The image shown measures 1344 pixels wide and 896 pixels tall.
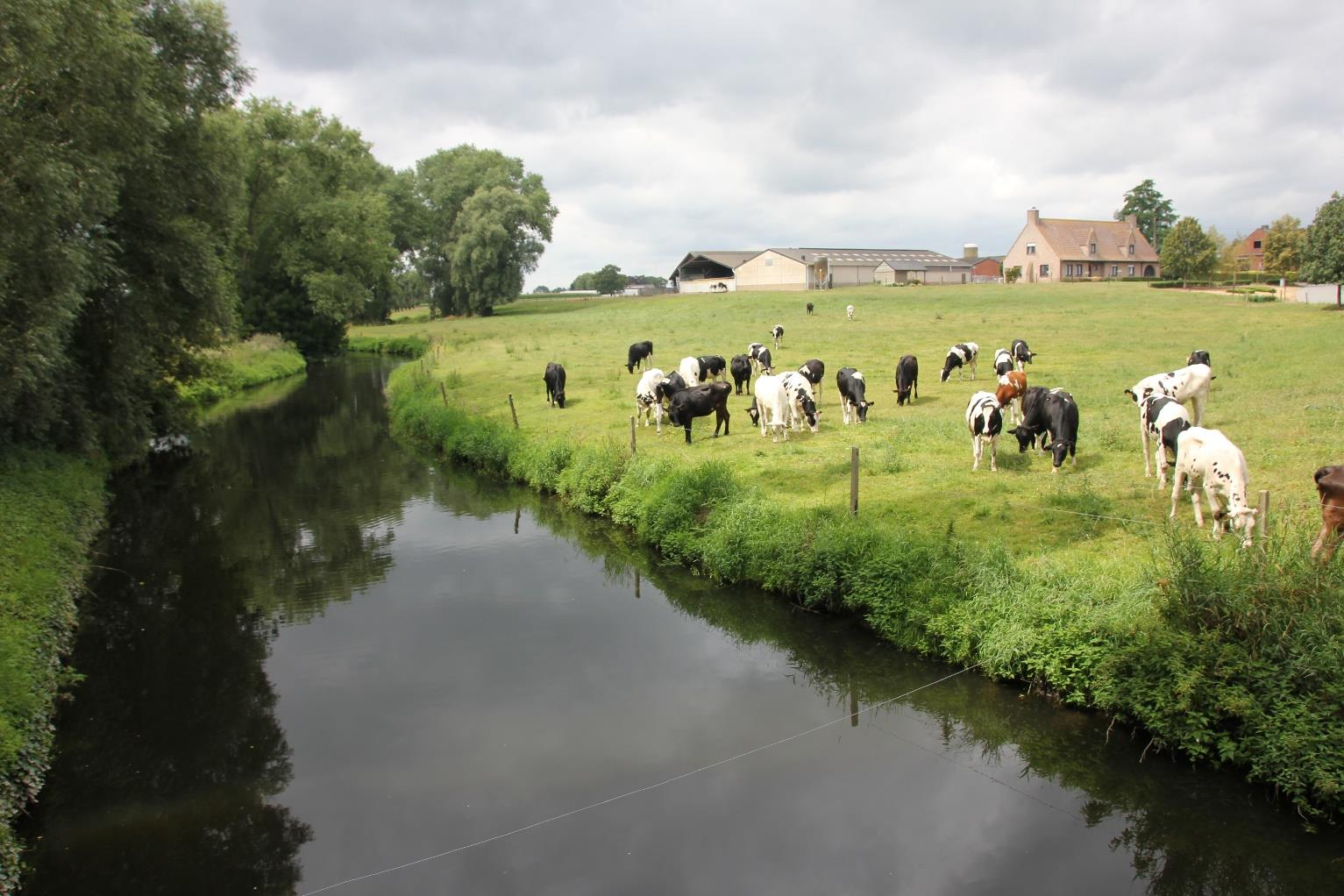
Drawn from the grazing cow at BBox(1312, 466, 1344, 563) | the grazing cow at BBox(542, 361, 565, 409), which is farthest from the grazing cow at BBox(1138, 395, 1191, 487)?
the grazing cow at BBox(542, 361, 565, 409)

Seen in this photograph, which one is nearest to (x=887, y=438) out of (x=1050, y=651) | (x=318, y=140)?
(x=1050, y=651)

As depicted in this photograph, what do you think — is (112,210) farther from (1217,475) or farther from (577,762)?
(1217,475)

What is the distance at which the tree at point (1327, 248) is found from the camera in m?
39.5

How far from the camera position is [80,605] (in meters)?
12.4

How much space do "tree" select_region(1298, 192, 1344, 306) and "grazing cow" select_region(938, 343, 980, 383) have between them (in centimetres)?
2653

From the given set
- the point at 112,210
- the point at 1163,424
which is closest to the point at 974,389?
the point at 1163,424

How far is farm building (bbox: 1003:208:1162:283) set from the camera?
242 feet

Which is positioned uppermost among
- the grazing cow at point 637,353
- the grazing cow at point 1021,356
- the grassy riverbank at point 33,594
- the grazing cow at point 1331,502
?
the grazing cow at point 637,353

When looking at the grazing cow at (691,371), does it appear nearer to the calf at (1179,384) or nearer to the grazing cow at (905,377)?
the grazing cow at (905,377)

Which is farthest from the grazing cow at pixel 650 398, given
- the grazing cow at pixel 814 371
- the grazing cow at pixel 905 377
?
the grazing cow at pixel 905 377

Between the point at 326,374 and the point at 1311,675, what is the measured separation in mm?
47197

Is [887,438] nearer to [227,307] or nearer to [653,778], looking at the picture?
[653,778]

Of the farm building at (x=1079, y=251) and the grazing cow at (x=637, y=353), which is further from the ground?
the farm building at (x=1079, y=251)

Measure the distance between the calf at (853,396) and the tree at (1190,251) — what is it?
58714mm
